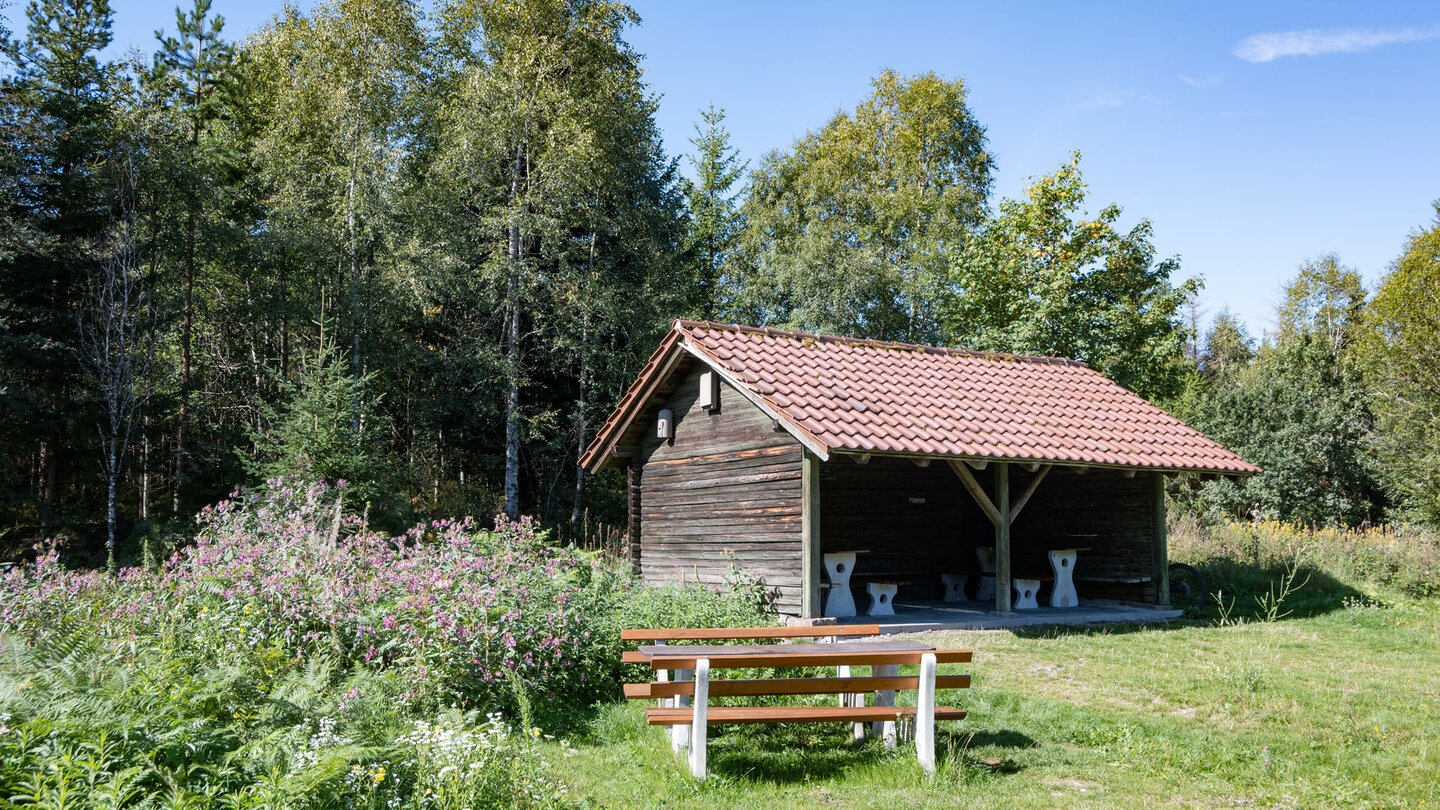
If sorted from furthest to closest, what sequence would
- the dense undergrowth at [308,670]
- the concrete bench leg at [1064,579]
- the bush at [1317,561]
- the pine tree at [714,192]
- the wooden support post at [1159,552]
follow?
the pine tree at [714,192] → the bush at [1317,561] → the concrete bench leg at [1064,579] → the wooden support post at [1159,552] → the dense undergrowth at [308,670]

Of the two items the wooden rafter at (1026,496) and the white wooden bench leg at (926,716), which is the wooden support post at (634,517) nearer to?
the wooden rafter at (1026,496)

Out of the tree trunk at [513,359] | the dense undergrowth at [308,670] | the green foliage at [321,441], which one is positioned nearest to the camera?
the dense undergrowth at [308,670]

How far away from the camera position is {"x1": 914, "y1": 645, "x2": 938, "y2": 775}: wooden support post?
5.30 metres

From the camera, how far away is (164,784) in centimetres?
359

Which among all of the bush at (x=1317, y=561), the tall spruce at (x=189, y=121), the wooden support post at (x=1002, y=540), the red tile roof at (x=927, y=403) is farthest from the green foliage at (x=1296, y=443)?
the tall spruce at (x=189, y=121)

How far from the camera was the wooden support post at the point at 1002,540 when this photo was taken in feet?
38.7

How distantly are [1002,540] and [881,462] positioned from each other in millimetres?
2857

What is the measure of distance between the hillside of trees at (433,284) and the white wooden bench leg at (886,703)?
1194cm

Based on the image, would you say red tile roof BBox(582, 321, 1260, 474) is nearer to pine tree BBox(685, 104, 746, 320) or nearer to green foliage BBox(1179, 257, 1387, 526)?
green foliage BBox(1179, 257, 1387, 526)

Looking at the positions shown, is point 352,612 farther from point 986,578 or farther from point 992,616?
point 986,578

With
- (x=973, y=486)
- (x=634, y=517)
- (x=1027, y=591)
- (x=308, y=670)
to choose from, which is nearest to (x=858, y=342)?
(x=973, y=486)

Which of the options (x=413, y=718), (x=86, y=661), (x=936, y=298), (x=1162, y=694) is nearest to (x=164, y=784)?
(x=86, y=661)

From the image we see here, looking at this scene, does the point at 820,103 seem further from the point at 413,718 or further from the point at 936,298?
the point at 413,718

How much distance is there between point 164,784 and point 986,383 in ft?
39.3
